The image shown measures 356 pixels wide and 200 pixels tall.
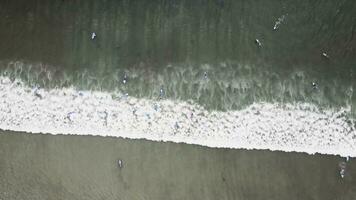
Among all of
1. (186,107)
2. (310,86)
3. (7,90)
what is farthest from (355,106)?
(7,90)

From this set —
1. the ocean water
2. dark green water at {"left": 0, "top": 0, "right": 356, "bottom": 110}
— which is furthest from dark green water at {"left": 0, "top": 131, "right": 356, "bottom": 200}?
dark green water at {"left": 0, "top": 0, "right": 356, "bottom": 110}

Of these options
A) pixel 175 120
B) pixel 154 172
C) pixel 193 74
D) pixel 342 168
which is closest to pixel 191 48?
pixel 193 74

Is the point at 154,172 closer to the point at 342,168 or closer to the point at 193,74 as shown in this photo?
the point at 193,74

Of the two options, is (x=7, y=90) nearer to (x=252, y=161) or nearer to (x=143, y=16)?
(x=143, y=16)

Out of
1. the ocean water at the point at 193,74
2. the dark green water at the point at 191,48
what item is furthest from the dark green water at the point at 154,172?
the dark green water at the point at 191,48

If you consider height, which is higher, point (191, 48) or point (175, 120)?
point (191, 48)

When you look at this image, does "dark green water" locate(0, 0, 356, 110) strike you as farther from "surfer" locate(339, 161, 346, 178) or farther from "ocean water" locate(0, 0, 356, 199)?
"surfer" locate(339, 161, 346, 178)
